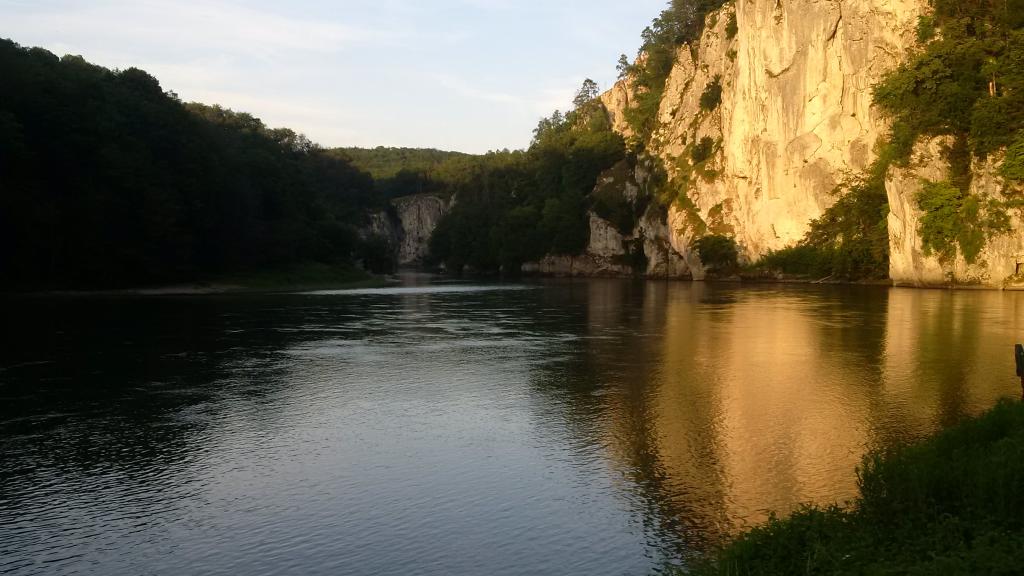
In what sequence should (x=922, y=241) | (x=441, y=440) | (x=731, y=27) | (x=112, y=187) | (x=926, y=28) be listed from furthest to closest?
(x=731, y=27) → (x=926, y=28) → (x=922, y=241) → (x=112, y=187) → (x=441, y=440)

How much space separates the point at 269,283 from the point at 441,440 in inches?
2756

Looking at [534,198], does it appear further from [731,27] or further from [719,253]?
[719,253]

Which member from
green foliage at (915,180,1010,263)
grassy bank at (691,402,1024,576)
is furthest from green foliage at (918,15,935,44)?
grassy bank at (691,402,1024,576)

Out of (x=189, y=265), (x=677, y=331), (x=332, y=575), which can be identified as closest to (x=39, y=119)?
(x=189, y=265)

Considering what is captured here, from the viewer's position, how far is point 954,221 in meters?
65.8

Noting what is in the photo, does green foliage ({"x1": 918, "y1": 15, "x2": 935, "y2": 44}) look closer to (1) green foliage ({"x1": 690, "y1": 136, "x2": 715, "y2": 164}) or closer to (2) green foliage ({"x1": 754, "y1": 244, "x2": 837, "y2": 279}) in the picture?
(2) green foliage ({"x1": 754, "y1": 244, "x2": 837, "y2": 279})

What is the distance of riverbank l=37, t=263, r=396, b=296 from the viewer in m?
66.3

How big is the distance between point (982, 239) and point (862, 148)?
23819 millimetres

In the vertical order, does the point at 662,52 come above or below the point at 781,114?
above

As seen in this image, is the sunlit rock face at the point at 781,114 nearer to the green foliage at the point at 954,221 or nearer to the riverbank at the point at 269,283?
the green foliage at the point at 954,221

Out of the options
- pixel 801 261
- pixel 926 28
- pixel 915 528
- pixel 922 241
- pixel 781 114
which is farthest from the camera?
pixel 781 114

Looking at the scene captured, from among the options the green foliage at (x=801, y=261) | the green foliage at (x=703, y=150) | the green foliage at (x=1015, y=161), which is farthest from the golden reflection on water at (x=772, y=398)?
the green foliage at (x=703, y=150)

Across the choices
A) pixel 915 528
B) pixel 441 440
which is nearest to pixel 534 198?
pixel 441 440

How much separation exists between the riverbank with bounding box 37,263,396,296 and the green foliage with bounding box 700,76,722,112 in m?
51.6
